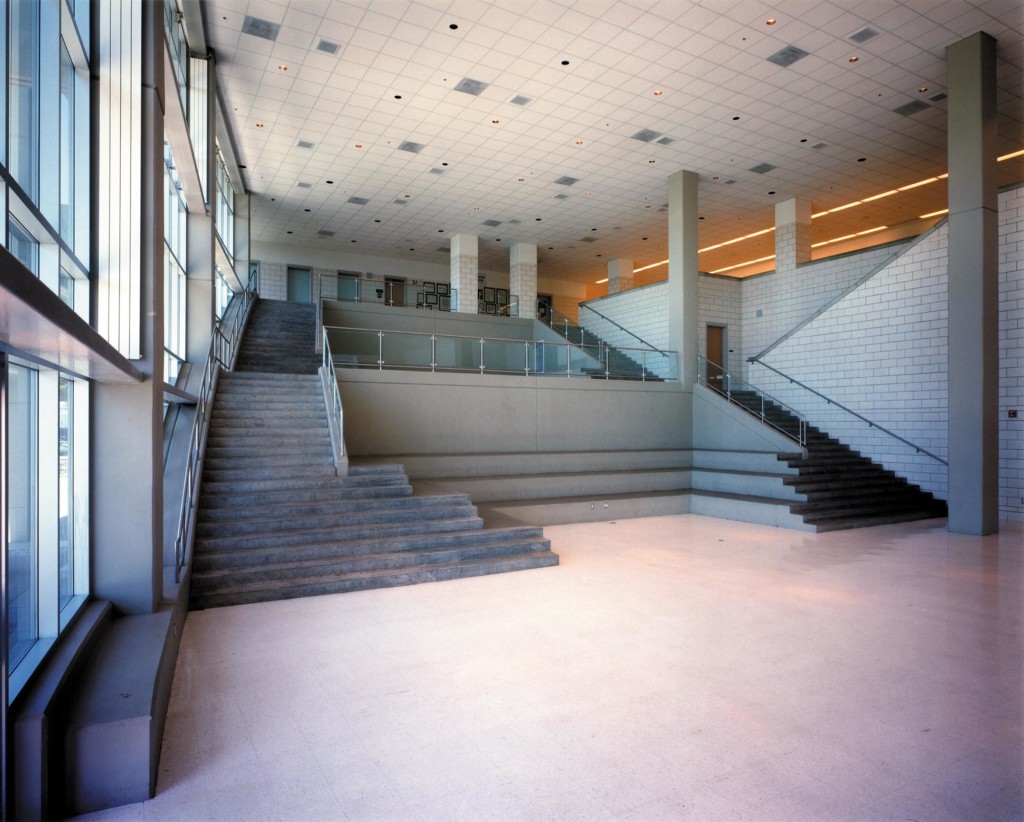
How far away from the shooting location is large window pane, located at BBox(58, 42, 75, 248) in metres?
4.34

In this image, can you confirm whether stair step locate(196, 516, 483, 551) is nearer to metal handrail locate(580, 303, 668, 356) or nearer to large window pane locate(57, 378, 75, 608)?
large window pane locate(57, 378, 75, 608)

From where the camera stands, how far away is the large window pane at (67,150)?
14.2 feet

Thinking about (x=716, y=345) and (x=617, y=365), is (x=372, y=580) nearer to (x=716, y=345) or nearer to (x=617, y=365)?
(x=617, y=365)

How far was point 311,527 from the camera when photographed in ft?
24.2

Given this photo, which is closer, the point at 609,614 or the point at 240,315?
the point at 609,614

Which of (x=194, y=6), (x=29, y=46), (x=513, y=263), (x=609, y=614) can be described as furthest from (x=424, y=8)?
(x=513, y=263)

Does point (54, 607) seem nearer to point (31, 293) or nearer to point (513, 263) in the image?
point (31, 293)

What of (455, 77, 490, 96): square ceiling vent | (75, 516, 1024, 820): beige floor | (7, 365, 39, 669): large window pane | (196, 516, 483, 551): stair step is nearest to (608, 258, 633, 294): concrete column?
(455, 77, 490, 96): square ceiling vent

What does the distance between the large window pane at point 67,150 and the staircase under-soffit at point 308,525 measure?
346 centimetres

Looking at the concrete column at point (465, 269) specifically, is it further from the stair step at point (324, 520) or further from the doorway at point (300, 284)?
the stair step at point (324, 520)

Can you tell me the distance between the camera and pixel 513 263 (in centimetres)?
2278

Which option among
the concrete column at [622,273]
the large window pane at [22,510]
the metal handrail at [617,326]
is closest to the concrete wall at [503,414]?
the metal handrail at [617,326]

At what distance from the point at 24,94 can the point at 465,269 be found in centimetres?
1815

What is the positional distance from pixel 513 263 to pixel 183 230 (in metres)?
13.7
